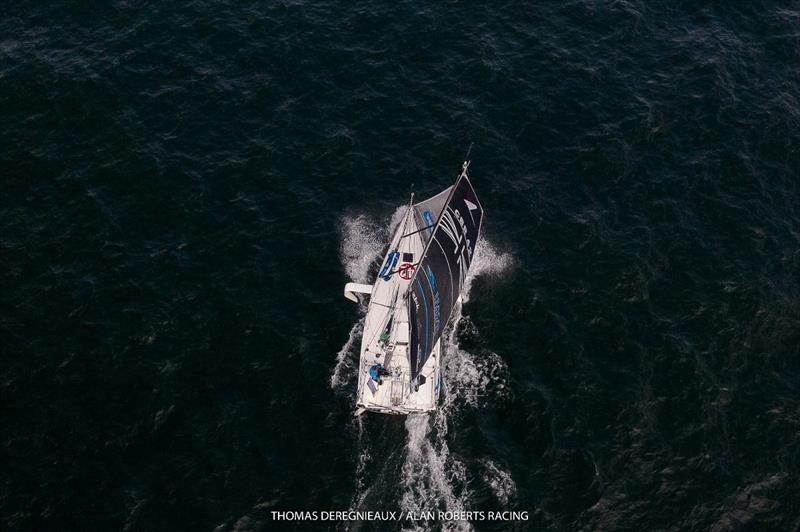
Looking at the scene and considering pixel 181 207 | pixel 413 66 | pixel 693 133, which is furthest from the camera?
pixel 413 66

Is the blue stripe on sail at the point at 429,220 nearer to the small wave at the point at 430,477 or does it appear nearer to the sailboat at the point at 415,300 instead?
the sailboat at the point at 415,300

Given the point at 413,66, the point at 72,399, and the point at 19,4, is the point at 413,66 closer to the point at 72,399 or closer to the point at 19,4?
the point at 19,4

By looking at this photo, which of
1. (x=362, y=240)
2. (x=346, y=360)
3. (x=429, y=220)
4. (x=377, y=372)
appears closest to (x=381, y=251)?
(x=362, y=240)

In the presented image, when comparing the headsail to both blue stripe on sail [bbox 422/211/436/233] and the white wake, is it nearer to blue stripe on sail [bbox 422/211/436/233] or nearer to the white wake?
blue stripe on sail [bbox 422/211/436/233]

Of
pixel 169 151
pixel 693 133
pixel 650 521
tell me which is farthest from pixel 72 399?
pixel 693 133

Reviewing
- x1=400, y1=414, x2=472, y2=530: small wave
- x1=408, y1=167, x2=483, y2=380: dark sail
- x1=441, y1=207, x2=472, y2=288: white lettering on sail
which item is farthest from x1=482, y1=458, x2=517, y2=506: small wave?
x1=441, y1=207, x2=472, y2=288: white lettering on sail

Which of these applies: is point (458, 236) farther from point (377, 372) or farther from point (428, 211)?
point (377, 372)

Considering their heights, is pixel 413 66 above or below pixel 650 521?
above
